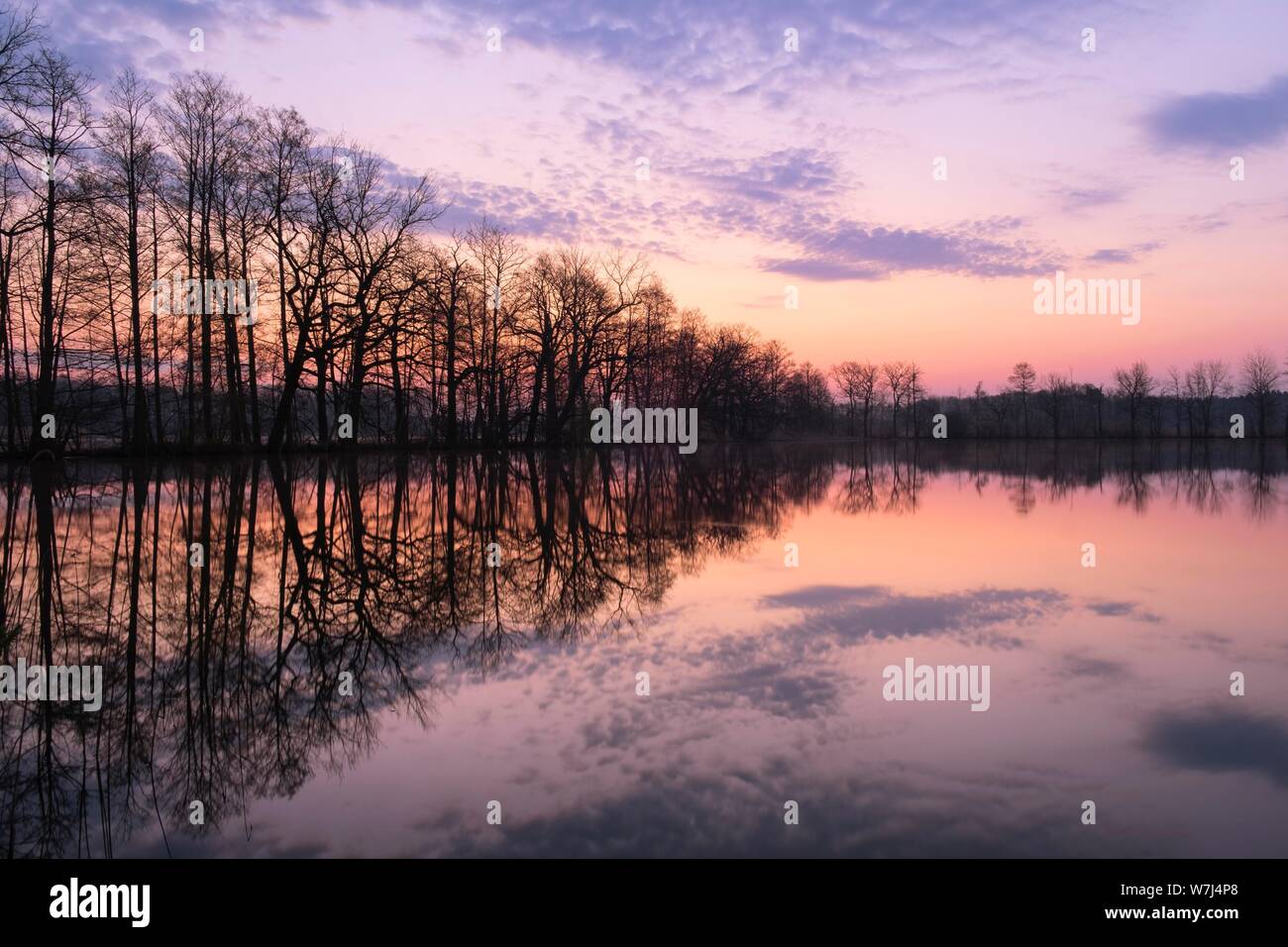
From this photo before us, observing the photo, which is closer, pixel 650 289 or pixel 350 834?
pixel 350 834

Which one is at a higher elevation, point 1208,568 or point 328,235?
point 328,235

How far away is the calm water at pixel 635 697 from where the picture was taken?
3412 millimetres

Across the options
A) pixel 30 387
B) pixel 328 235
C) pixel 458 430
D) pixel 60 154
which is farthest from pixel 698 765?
pixel 458 430

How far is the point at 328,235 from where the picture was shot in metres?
36.4

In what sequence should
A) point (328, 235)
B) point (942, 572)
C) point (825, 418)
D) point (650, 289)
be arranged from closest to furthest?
point (942, 572) → point (328, 235) → point (650, 289) → point (825, 418)

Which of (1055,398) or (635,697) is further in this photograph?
(1055,398)

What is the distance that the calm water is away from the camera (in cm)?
341

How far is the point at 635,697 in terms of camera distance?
5004 mm

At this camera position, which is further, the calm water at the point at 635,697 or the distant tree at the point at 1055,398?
the distant tree at the point at 1055,398

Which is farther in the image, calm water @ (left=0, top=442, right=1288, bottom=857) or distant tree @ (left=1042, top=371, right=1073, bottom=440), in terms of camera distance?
distant tree @ (left=1042, top=371, right=1073, bottom=440)

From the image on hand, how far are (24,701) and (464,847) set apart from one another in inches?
147

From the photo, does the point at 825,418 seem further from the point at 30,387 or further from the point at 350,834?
the point at 350,834
